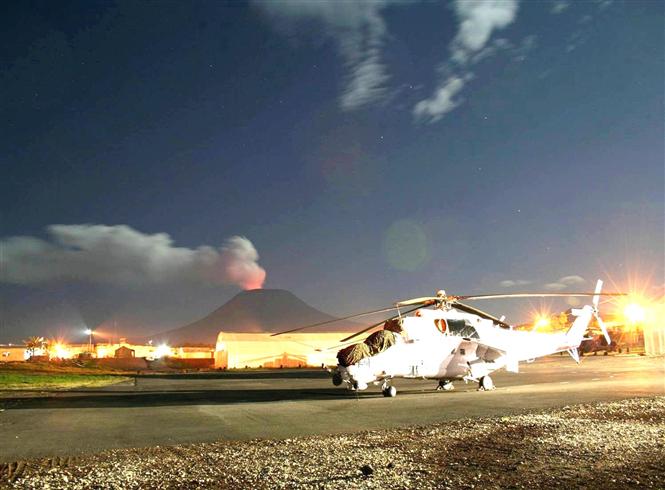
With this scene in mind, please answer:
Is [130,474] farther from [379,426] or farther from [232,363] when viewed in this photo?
[232,363]

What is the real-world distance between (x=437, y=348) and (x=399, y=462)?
45.9ft

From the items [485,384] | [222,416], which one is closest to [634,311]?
[485,384]

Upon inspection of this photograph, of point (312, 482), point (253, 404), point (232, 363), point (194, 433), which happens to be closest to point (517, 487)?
point (312, 482)

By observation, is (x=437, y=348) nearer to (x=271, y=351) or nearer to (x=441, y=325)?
(x=441, y=325)

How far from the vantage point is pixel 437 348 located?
21922 millimetres

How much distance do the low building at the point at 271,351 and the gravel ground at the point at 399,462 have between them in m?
55.8

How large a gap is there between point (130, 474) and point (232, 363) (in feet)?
201

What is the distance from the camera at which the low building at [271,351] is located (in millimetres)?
67500

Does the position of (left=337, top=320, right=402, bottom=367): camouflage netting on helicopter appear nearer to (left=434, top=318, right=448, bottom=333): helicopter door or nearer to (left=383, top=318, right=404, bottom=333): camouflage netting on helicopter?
(left=383, top=318, right=404, bottom=333): camouflage netting on helicopter

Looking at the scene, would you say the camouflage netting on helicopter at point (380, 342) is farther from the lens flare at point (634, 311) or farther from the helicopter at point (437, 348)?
the lens flare at point (634, 311)

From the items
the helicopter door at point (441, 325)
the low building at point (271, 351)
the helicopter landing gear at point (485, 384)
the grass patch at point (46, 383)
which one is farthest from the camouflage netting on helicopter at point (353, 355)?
the low building at point (271, 351)

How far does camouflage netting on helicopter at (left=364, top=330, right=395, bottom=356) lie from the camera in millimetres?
19953

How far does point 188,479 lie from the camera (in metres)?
7.60

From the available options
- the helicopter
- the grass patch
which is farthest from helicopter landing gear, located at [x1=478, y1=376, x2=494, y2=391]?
the grass patch
